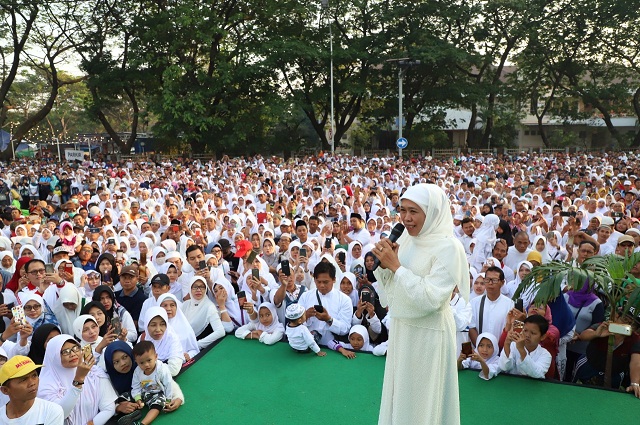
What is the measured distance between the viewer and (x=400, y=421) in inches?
90.8

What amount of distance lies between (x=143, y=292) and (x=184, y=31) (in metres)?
18.9

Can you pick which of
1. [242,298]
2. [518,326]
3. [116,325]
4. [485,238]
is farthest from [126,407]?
[485,238]

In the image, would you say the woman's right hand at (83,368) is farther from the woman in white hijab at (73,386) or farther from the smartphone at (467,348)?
the smartphone at (467,348)

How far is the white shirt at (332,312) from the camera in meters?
4.45

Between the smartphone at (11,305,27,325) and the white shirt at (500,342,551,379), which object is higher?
the smartphone at (11,305,27,325)

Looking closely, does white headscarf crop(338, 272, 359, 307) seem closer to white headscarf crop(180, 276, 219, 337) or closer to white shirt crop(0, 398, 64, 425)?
white headscarf crop(180, 276, 219, 337)

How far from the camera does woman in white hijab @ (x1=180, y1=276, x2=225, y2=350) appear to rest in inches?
186

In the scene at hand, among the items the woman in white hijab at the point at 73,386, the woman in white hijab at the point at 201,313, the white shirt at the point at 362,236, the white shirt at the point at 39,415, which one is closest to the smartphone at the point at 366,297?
the woman in white hijab at the point at 201,313

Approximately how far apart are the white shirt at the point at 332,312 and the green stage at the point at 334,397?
0.28 meters

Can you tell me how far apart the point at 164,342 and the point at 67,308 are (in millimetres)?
1266

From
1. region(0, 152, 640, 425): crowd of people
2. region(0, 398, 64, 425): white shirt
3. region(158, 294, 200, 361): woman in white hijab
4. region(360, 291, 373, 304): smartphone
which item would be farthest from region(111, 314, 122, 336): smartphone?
region(360, 291, 373, 304): smartphone

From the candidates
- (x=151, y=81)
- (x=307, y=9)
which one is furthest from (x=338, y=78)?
(x=151, y=81)

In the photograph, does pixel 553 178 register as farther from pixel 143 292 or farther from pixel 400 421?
pixel 400 421

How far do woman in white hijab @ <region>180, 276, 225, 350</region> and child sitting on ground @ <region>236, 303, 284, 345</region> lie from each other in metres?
0.24
